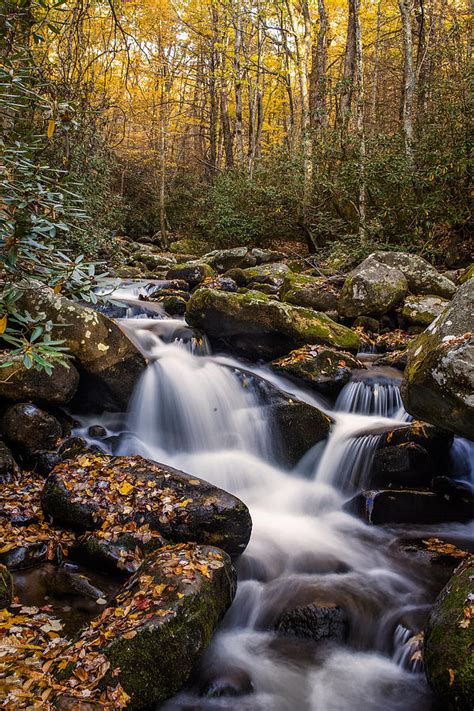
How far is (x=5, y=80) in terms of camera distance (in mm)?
3320

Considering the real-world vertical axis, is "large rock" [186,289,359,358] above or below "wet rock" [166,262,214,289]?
below

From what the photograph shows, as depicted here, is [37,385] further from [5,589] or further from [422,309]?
[422,309]

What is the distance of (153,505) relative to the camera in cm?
448

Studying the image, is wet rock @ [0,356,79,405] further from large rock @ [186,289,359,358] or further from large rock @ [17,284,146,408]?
large rock @ [186,289,359,358]

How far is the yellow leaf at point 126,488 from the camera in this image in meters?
4.66

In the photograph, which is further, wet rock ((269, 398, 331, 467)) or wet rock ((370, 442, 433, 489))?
wet rock ((269, 398, 331, 467))

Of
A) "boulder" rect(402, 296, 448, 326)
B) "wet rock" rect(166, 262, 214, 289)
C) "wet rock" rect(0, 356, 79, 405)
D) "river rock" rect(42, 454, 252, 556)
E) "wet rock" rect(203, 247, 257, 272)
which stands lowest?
"river rock" rect(42, 454, 252, 556)

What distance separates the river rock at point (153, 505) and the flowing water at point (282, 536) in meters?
0.50

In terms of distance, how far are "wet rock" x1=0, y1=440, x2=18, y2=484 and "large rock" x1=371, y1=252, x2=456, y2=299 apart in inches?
297

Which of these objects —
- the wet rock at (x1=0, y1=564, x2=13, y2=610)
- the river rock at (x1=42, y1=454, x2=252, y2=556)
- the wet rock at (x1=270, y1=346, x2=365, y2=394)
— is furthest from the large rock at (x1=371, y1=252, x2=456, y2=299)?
the wet rock at (x1=0, y1=564, x2=13, y2=610)

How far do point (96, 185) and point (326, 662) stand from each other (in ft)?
35.2

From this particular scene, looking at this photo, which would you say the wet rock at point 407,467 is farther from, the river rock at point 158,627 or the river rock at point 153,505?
the river rock at point 158,627

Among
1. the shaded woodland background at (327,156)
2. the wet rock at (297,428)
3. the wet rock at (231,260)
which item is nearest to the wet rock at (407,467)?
the wet rock at (297,428)

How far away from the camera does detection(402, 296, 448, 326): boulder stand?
352 inches
